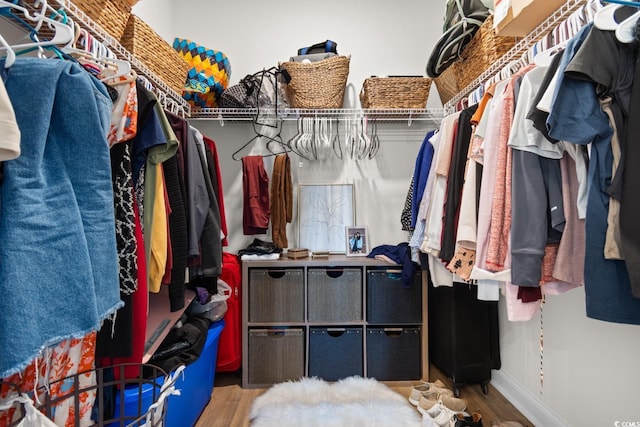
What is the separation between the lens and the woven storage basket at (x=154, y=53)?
1.50m

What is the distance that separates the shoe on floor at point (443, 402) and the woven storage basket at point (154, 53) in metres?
2.18

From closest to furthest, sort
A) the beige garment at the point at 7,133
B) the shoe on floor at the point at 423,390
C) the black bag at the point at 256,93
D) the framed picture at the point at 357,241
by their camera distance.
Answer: the beige garment at the point at 7,133
the shoe on floor at the point at 423,390
the black bag at the point at 256,93
the framed picture at the point at 357,241

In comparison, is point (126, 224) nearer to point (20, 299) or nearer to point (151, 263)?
point (151, 263)

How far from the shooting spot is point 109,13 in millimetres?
1270

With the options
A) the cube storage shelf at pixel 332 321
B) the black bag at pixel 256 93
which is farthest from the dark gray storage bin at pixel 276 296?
the black bag at pixel 256 93

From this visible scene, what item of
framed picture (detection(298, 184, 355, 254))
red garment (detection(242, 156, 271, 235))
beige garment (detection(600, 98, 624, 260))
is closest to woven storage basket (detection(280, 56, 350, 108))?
red garment (detection(242, 156, 271, 235))

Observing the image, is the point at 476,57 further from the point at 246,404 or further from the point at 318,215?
the point at 246,404

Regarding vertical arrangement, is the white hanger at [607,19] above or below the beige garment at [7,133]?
above

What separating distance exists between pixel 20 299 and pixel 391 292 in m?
1.90

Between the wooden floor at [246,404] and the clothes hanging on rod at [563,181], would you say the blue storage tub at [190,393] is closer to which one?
the wooden floor at [246,404]

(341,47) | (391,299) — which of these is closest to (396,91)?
(341,47)

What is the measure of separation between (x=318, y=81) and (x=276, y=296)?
4.72ft

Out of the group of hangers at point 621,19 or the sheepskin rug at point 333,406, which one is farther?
the sheepskin rug at point 333,406

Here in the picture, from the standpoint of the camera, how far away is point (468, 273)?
1.39 meters
